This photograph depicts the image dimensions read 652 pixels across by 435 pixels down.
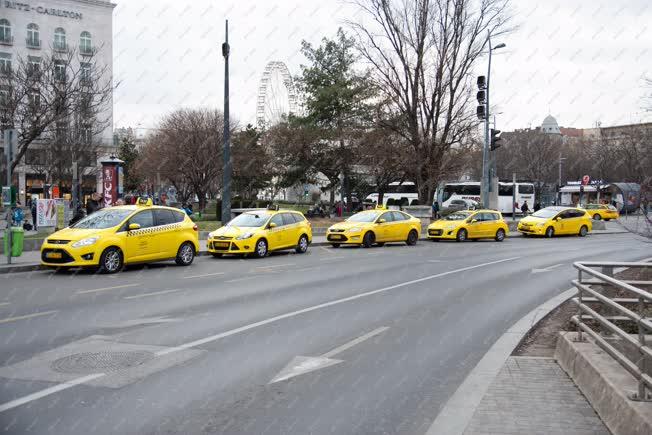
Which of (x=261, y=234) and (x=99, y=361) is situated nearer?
(x=99, y=361)

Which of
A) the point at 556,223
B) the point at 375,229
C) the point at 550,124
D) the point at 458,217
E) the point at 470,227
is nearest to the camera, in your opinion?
the point at 375,229

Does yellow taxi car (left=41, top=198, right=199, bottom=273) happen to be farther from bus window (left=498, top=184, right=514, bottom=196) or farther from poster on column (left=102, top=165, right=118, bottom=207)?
bus window (left=498, top=184, right=514, bottom=196)

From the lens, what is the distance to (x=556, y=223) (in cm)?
3325

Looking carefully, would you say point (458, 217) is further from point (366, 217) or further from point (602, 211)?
point (602, 211)

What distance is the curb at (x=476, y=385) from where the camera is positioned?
4.85 meters

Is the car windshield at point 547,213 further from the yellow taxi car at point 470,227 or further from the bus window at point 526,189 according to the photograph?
the bus window at point 526,189

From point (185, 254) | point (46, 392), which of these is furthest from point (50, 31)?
point (46, 392)

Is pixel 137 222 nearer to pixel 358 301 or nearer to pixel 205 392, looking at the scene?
pixel 358 301

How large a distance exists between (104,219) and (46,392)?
11004 millimetres

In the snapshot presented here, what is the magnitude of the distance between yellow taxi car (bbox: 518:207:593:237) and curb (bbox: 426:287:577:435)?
2484 centimetres

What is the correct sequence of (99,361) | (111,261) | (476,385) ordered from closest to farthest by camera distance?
1. (476,385)
2. (99,361)
3. (111,261)

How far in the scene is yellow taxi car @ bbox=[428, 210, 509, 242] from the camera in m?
28.8

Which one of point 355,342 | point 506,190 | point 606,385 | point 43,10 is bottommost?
point 355,342

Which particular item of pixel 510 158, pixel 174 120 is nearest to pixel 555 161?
pixel 510 158
